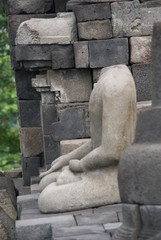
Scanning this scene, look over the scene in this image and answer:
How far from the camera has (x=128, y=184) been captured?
196 inches

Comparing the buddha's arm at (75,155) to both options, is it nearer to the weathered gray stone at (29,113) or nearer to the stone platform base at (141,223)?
the stone platform base at (141,223)

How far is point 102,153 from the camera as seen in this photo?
6.27 m

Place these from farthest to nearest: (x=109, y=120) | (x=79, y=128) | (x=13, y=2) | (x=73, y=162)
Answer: (x=13, y=2)
(x=79, y=128)
(x=73, y=162)
(x=109, y=120)

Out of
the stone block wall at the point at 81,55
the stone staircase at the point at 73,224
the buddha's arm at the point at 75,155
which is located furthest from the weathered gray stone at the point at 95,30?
the stone staircase at the point at 73,224

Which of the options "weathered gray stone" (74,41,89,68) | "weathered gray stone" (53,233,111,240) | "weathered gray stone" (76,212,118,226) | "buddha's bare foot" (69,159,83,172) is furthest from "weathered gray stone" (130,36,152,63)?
"weathered gray stone" (53,233,111,240)

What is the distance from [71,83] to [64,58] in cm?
35

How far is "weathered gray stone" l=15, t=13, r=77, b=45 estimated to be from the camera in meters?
9.40

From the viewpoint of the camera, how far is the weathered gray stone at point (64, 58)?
938cm

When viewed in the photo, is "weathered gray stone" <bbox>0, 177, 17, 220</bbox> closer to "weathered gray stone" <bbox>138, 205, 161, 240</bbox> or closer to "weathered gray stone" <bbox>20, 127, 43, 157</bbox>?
"weathered gray stone" <bbox>20, 127, 43, 157</bbox>

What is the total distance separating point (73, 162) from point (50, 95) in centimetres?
310

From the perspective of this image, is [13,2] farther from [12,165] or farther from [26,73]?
[12,165]

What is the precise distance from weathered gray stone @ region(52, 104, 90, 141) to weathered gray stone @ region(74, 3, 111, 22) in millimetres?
1113

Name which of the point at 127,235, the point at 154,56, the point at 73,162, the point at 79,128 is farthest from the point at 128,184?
the point at 79,128

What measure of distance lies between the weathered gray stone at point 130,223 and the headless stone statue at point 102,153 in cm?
123
